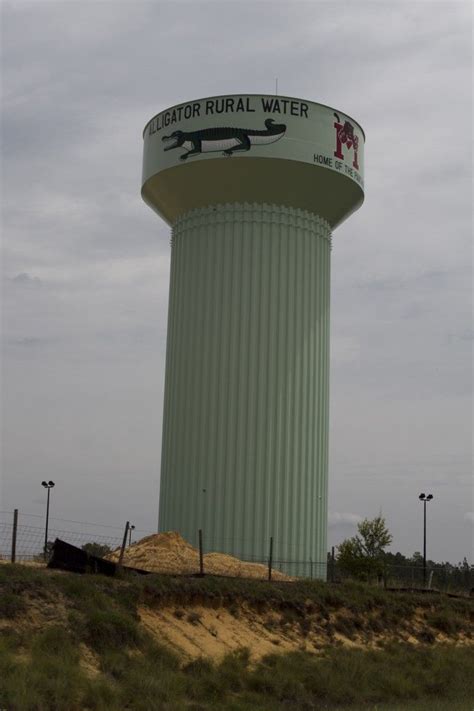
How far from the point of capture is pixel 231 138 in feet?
104

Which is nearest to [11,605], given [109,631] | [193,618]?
[109,631]

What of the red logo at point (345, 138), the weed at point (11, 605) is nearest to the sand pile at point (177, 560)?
the weed at point (11, 605)

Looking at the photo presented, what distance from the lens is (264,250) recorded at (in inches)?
1271

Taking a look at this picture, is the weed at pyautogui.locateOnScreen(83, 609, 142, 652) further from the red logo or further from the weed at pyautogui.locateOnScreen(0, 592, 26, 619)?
the red logo

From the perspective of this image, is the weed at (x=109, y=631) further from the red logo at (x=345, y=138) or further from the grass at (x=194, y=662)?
the red logo at (x=345, y=138)

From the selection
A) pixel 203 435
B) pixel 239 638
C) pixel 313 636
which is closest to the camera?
pixel 239 638

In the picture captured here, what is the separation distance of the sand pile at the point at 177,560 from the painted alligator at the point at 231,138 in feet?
39.7

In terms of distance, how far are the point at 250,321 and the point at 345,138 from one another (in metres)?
7.03

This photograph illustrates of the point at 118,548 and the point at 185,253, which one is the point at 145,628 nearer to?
the point at 118,548

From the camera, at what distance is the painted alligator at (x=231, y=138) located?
103 ft

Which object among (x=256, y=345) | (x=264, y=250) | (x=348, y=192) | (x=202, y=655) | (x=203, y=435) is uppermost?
(x=348, y=192)

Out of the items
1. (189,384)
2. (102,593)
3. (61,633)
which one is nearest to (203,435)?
(189,384)

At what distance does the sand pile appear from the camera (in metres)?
26.5

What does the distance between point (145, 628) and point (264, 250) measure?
48.4 feet
